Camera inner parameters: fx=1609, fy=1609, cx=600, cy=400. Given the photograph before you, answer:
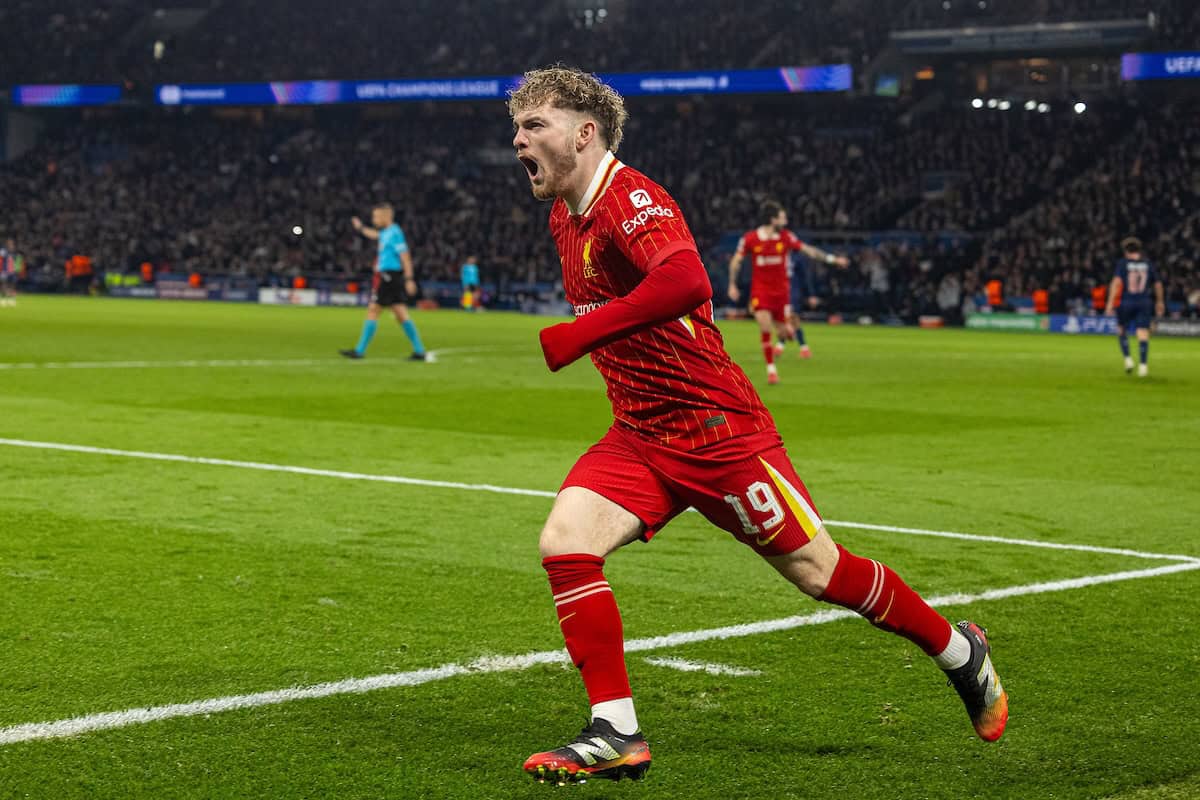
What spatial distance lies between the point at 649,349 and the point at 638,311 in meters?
0.34

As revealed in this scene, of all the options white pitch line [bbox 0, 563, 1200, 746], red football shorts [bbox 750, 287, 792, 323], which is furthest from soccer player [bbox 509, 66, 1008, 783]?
red football shorts [bbox 750, 287, 792, 323]

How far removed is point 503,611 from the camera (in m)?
6.51

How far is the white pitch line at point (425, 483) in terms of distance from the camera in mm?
8305

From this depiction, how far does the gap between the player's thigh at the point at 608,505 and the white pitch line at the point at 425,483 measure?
173 inches

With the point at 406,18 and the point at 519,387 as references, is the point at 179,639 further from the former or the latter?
the point at 406,18

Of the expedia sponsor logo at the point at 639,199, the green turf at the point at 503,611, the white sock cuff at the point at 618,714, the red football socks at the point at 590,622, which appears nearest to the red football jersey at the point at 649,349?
the expedia sponsor logo at the point at 639,199

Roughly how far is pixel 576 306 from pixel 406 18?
194 ft

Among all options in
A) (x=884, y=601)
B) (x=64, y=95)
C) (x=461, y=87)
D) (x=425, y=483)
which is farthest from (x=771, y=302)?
(x=64, y=95)

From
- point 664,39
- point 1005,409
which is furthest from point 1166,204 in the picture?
point 1005,409

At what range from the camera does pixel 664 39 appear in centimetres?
5484

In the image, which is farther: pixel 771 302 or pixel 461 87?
pixel 461 87

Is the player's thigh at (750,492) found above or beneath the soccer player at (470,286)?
above

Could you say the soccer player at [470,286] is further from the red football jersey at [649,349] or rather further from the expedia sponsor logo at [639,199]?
the expedia sponsor logo at [639,199]

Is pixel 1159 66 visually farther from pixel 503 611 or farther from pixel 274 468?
pixel 503 611
